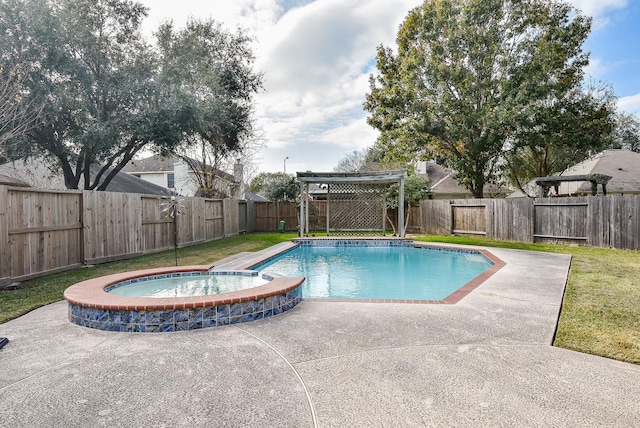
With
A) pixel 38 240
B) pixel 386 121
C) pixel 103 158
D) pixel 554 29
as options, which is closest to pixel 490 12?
pixel 554 29

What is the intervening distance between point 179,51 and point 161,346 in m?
12.7

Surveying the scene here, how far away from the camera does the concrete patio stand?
2174 mm

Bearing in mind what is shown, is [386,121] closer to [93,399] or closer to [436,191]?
[436,191]

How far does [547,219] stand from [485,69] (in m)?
6.71

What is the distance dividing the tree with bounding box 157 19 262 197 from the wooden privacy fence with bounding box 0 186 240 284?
3894 mm

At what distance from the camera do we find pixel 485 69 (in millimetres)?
14805

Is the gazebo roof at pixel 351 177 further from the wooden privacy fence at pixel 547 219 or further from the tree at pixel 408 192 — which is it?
the wooden privacy fence at pixel 547 219

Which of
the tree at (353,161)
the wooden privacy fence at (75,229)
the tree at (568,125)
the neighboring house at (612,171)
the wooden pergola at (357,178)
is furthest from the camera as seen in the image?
the tree at (353,161)

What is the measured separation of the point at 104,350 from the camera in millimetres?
3230

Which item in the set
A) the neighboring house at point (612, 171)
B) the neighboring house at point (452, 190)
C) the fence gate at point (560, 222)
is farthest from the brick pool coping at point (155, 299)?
the neighboring house at point (452, 190)

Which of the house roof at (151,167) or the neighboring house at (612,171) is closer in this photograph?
the neighboring house at (612,171)

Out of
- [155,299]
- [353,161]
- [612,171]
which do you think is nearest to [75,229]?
[155,299]

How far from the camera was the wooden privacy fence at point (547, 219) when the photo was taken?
10.2 m

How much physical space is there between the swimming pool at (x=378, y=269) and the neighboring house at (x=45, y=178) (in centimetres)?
961
